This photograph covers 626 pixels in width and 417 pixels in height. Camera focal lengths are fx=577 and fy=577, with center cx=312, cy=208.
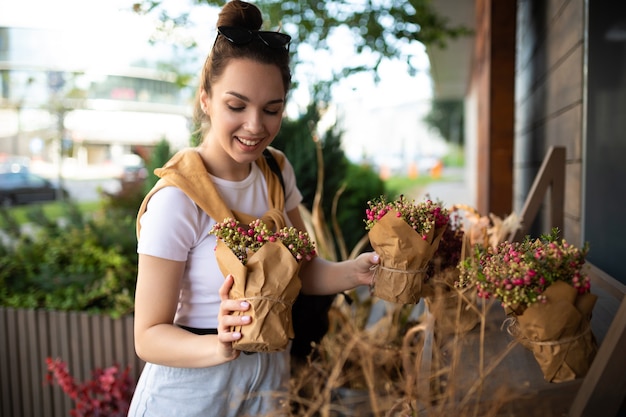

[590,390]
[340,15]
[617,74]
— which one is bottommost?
[590,390]

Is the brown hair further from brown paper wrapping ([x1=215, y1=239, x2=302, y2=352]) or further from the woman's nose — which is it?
brown paper wrapping ([x1=215, y1=239, x2=302, y2=352])

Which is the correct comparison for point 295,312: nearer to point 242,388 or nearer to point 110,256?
point 242,388

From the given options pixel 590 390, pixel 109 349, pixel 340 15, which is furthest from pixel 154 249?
pixel 340 15

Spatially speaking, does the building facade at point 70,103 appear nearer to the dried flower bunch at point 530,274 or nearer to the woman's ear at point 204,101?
the woman's ear at point 204,101

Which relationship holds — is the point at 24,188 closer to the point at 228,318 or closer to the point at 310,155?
the point at 310,155

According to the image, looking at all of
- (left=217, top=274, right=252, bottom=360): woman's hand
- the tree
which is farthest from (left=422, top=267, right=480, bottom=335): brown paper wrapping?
the tree

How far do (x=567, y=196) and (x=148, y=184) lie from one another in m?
2.27

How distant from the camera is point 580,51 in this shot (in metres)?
1.99

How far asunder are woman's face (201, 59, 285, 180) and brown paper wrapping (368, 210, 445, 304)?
1.15ft

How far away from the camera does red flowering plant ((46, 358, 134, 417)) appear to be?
272 centimetres

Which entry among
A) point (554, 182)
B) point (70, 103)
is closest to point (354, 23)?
point (554, 182)

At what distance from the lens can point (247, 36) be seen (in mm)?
1306

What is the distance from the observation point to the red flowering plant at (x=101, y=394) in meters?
2.72

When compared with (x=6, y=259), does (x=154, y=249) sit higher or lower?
higher
